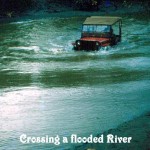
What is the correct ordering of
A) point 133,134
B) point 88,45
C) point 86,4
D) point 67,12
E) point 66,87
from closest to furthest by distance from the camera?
point 133,134
point 66,87
point 88,45
point 67,12
point 86,4

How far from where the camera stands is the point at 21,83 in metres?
15.0

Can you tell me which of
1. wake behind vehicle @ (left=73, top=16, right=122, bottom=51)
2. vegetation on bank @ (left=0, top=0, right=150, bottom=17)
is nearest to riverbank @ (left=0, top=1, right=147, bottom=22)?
vegetation on bank @ (left=0, top=0, right=150, bottom=17)

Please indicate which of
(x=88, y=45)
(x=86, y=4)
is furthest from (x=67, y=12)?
(x=88, y=45)

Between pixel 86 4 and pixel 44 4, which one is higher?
pixel 44 4

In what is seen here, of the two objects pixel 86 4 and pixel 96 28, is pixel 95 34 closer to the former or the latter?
pixel 96 28

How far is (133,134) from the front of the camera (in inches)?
348

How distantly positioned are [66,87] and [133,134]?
18.6 feet

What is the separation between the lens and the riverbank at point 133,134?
8070mm

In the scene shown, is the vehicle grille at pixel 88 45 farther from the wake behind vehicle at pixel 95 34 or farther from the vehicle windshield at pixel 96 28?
the vehicle windshield at pixel 96 28

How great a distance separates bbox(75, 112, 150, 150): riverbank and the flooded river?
1.81ft

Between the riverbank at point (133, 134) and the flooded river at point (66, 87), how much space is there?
0.55 meters

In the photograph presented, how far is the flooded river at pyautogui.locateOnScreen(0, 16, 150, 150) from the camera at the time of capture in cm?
1037

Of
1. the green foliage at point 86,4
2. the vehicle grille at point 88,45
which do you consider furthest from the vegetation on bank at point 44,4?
the vehicle grille at point 88,45

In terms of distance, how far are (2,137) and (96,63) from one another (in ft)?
30.7
